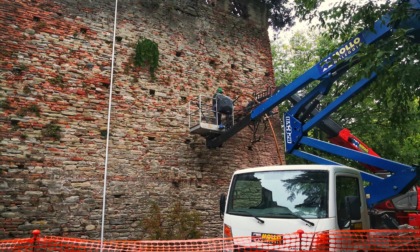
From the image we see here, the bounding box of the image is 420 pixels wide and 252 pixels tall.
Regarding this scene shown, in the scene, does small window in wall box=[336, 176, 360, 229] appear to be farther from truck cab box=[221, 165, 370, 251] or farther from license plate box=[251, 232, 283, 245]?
license plate box=[251, 232, 283, 245]

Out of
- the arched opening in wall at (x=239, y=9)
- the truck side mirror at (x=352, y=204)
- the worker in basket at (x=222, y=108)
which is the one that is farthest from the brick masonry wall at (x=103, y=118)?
the truck side mirror at (x=352, y=204)

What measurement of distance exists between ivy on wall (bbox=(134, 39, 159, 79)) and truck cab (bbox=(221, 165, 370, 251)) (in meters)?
5.61

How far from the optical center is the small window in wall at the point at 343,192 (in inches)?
163

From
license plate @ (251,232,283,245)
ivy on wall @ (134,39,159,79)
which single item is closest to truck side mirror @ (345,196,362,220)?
license plate @ (251,232,283,245)

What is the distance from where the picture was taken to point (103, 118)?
27.5 feet

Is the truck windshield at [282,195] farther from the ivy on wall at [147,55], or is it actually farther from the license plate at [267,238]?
the ivy on wall at [147,55]

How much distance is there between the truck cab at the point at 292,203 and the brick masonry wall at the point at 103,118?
4.19 metres

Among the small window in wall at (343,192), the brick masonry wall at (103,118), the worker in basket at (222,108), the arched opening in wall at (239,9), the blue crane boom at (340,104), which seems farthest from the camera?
the arched opening in wall at (239,9)

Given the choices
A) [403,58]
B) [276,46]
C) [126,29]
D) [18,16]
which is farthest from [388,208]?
[276,46]

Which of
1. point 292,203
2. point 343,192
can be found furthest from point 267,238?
point 343,192

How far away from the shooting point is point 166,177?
8984mm

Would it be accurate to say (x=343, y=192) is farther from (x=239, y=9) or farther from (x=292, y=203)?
(x=239, y=9)

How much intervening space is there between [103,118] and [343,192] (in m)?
6.03

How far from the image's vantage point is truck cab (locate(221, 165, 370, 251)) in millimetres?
4047
